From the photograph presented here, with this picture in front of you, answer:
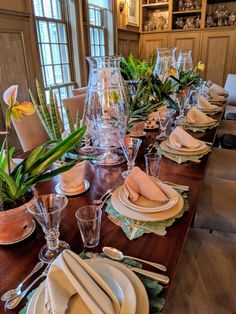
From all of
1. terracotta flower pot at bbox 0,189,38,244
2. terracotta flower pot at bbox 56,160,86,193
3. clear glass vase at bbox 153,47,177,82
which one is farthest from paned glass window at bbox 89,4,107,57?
terracotta flower pot at bbox 0,189,38,244

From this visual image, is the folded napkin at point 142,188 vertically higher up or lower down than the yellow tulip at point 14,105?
lower down

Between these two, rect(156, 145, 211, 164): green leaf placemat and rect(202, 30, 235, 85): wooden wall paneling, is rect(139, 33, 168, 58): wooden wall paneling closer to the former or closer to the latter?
rect(202, 30, 235, 85): wooden wall paneling

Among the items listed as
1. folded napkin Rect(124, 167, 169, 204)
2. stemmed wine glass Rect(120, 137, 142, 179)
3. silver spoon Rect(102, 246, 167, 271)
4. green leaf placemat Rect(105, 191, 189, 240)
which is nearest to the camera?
silver spoon Rect(102, 246, 167, 271)

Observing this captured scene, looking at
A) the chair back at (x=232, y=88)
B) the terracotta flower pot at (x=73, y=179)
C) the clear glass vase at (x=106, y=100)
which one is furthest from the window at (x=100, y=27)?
the terracotta flower pot at (x=73, y=179)

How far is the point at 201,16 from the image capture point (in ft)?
14.2

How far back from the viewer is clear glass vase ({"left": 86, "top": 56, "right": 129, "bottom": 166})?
1.13 meters

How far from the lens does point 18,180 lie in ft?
2.28

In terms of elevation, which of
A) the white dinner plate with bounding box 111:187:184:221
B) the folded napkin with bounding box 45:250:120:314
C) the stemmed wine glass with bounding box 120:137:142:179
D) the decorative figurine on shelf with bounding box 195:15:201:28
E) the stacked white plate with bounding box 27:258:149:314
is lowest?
the stacked white plate with bounding box 27:258:149:314

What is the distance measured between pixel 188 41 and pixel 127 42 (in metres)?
1.11

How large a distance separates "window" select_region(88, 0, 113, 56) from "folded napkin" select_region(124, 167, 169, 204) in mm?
3403

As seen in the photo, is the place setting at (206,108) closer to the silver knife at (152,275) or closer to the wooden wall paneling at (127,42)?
the silver knife at (152,275)

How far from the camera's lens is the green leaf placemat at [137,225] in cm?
70

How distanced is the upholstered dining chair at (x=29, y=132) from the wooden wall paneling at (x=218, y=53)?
396 centimetres

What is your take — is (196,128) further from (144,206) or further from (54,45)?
(54,45)
